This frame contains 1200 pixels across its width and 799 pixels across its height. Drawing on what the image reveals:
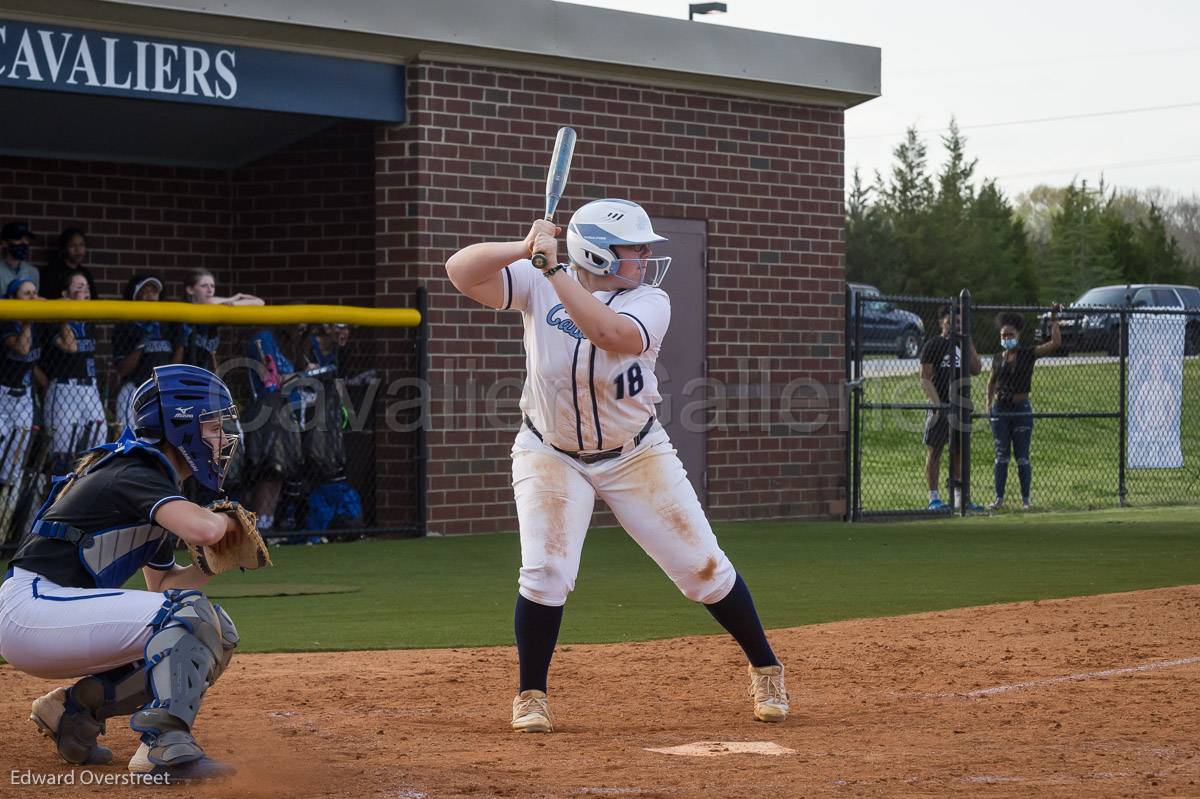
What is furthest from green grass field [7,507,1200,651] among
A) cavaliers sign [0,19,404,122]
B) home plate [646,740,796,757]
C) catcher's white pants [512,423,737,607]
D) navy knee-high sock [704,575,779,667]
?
cavaliers sign [0,19,404,122]

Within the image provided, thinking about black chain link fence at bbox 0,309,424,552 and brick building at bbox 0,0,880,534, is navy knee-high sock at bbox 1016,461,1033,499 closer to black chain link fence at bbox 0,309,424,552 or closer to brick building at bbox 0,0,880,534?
brick building at bbox 0,0,880,534

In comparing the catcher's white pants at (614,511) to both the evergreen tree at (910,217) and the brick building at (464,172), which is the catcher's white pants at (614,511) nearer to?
the brick building at (464,172)

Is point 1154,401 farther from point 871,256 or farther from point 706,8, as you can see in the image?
point 871,256

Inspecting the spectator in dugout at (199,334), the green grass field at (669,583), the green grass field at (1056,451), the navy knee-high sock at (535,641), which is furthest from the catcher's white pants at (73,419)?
the green grass field at (1056,451)

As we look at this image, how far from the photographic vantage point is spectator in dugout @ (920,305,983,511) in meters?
16.6

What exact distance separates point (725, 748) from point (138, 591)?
2146 mm

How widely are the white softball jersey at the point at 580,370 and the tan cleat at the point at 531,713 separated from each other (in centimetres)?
98

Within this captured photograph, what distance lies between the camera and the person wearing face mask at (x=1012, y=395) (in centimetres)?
1703

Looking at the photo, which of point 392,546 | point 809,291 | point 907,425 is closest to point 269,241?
point 392,546

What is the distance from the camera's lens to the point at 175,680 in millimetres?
4910

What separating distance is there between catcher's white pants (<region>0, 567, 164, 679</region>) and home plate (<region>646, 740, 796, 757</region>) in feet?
6.12

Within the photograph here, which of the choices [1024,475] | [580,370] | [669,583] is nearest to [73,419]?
[669,583]

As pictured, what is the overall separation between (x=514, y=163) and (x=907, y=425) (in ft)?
54.4

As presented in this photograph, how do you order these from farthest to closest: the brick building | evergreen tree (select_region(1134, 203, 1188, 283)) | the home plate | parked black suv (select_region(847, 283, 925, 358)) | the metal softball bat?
1. evergreen tree (select_region(1134, 203, 1188, 283))
2. parked black suv (select_region(847, 283, 925, 358))
3. the brick building
4. the metal softball bat
5. the home plate
